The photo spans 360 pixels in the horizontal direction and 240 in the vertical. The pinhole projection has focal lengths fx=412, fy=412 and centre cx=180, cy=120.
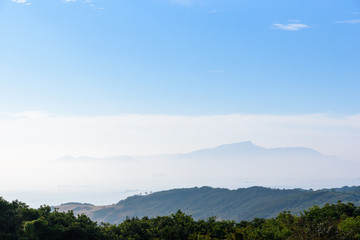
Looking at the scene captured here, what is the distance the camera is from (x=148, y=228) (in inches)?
1849

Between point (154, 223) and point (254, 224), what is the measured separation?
1262 centimetres

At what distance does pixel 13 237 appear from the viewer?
38.8 m

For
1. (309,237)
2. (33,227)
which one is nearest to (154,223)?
(33,227)

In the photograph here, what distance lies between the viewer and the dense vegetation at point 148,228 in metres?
37.5

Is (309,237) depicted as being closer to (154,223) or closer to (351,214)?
(154,223)

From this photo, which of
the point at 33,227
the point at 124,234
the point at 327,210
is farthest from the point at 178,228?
the point at 327,210

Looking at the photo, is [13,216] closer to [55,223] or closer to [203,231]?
[55,223]

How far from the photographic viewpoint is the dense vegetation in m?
37.5

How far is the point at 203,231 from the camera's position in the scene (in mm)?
45125

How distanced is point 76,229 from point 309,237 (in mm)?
22128

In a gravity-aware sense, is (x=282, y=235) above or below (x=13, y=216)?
below

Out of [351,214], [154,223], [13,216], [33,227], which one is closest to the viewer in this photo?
[33,227]

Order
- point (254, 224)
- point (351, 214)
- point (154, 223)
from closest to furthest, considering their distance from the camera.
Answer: point (154, 223) < point (254, 224) < point (351, 214)

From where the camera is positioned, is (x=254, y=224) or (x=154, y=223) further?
(x=254, y=224)
